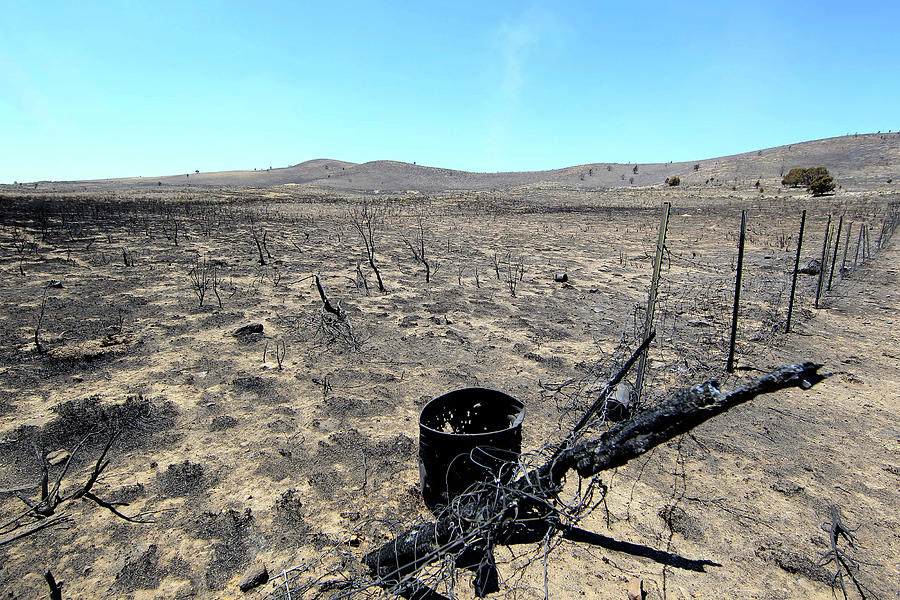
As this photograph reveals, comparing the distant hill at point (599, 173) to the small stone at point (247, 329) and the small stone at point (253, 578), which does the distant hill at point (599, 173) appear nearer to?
the small stone at point (247, 329)

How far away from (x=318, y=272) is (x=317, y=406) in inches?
257

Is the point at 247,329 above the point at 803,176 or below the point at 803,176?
below

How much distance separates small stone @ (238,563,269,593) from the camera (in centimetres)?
272

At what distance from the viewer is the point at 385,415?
4672mm

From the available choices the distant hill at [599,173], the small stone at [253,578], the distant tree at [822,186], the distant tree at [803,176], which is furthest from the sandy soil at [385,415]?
the distant hill at [599,173]

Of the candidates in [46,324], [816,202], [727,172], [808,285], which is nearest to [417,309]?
[46,324]

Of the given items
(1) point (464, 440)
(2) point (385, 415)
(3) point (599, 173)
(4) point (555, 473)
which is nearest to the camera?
(4) point (555, 473)

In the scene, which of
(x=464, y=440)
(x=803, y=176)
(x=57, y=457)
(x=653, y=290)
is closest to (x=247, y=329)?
(x=57, y=457)

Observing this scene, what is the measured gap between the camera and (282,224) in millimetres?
20359

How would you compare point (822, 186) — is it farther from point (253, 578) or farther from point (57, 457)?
point (57, 457)

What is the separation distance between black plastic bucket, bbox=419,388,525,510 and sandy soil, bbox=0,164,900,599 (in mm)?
438

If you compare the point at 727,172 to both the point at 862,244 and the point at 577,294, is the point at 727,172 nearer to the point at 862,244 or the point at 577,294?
the point at 862,244

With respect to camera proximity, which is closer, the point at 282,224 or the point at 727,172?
the point at 282,224

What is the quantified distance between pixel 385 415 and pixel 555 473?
2.56 meters
